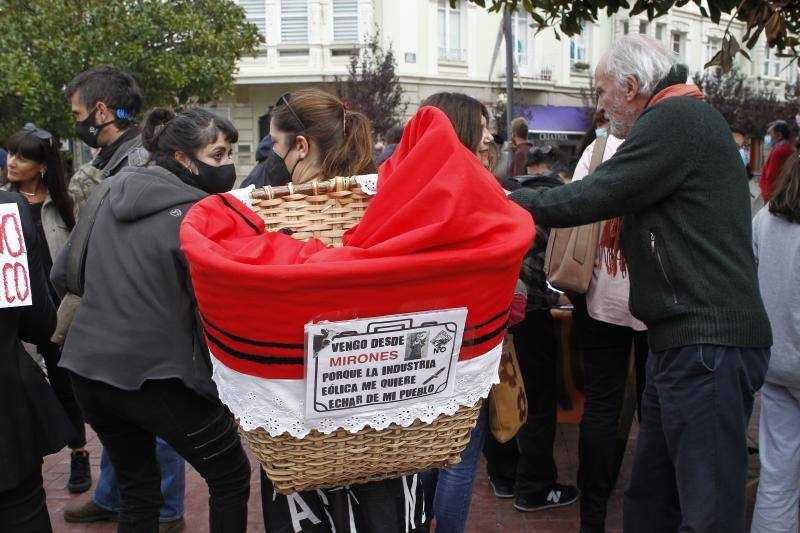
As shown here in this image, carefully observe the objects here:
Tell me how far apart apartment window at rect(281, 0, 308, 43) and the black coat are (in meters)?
25.6

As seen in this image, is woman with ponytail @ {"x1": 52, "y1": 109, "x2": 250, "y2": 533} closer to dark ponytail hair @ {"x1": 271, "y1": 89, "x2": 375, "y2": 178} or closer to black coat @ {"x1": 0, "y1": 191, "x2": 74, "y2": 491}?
black coat @ {"x1": 0, "y1": 191, "x2": 74, "y2": 491}

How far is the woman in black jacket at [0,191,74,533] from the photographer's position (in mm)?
2760

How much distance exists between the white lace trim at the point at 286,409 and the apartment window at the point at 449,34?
26891 millimetres

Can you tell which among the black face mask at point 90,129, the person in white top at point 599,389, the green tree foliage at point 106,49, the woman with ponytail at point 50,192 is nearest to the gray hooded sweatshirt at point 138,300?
the black face mask at point 90,129

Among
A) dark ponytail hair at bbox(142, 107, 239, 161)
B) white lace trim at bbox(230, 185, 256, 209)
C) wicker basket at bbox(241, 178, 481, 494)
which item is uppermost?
dark ponytail hair at bbox(142, 107, 239, 161)

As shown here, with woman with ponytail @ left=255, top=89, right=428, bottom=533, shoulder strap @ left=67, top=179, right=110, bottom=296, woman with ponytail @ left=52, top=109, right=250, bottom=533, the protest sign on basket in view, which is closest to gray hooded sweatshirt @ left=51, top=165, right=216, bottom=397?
woman with ponytail @ left=52, top=109, right=250, bottom=533

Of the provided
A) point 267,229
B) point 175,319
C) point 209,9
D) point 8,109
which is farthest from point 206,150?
point 209,9

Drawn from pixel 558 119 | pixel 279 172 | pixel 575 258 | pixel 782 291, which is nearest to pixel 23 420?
pixel 279 172

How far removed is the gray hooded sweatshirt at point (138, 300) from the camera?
274 centimetres

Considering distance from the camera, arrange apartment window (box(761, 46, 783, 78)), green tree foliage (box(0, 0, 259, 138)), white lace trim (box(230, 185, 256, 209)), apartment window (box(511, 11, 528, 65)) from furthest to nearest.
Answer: apartment window (box(761, 46, 783, 78)), apartment window (box(511, 11, 528, 65)), green tree foliage (box(0, 0, 259, 138)), white lace trim (box(230, 185, 256, 209))

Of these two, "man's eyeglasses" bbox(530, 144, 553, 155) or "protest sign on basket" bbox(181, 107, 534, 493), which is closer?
"protest sign on basket" bbox(181, 107, 534, 493)

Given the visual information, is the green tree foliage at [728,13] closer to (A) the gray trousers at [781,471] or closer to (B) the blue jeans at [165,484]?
(A) the gray trousers at [781,471]

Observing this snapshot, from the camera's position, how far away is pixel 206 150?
3027mm

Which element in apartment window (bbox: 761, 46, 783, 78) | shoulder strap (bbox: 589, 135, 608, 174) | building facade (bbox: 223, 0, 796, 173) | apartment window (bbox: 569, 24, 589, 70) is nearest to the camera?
shoulder strap (bbox: 589, 135, 608, 174)
